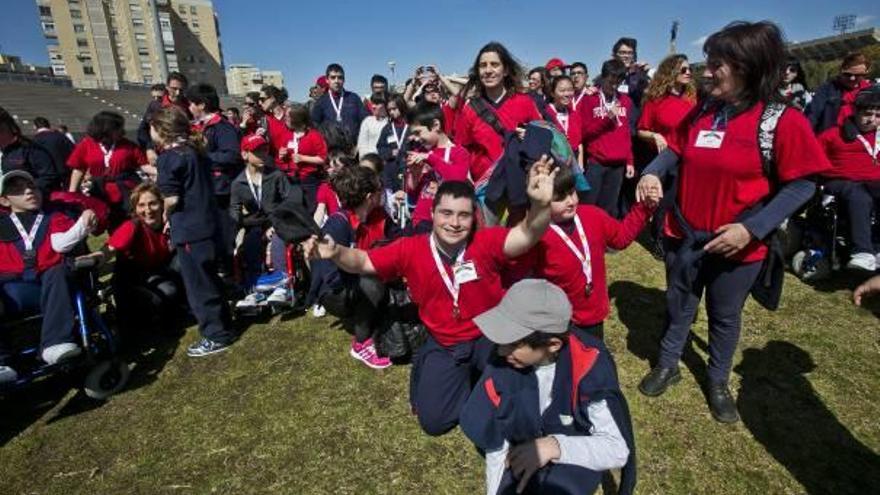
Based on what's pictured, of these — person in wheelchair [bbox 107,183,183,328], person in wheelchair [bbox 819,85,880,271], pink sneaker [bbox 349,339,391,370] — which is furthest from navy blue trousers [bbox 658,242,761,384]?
person in wheelchair [bbox 107,183,183,328]

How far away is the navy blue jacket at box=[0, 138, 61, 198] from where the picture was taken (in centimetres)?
539

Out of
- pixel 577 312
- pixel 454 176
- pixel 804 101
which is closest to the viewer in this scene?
pixel 577 312

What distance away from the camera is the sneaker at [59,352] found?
3531 millimetres

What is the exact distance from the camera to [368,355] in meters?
4.27

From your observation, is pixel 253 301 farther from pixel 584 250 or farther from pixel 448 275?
pixel 584 250

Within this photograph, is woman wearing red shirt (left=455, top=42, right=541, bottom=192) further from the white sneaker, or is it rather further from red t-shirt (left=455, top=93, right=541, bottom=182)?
the white sneaker

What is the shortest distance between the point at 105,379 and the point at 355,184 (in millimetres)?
2718

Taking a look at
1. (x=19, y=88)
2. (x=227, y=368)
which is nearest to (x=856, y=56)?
(x=227, y=368)

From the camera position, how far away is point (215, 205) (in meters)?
4.53

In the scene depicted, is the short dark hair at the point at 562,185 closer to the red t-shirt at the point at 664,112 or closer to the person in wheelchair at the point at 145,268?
the red t-shirt at the point at 664,112

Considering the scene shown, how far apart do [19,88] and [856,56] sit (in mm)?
60852

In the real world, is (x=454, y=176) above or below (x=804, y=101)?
below

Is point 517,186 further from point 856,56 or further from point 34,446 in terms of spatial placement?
point 856,56

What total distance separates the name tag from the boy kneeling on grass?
1521 mm
